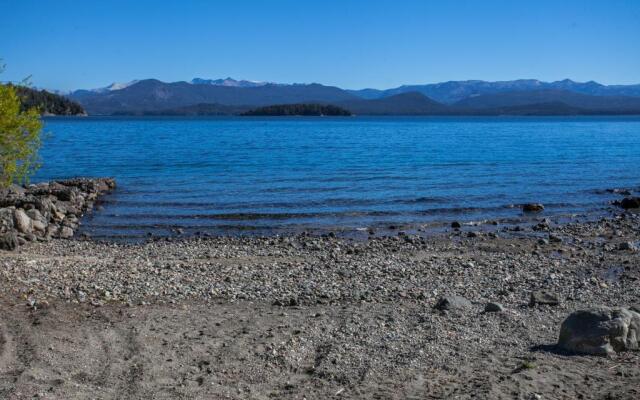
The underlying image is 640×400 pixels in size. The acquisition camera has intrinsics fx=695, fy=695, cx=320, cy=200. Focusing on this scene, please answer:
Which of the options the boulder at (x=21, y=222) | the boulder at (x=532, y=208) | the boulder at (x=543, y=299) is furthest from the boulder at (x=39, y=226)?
the boulder at (x=532, y=208)

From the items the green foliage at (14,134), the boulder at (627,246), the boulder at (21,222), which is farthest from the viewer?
the boulder at (21,222)

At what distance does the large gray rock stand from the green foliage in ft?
57.9

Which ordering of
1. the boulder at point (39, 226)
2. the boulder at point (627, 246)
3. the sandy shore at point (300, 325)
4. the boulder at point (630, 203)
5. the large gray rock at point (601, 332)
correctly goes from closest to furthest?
the sandy shore at point (300, 325), the large gray rock at point (601, 332), the boulder at point (627, 246), the boulder at point (39, 226), the boulder at point (630, 203)

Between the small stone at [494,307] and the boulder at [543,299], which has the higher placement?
the small stone at [494,307]

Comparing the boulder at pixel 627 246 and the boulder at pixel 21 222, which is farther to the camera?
the boulder at pixel 21 222

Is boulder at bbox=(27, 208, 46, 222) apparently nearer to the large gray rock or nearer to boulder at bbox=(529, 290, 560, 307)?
boulder at bbox=(529, 290, 560, 307)

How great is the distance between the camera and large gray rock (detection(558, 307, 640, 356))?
10.6 m

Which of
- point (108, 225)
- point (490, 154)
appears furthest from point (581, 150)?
point (108, 225)

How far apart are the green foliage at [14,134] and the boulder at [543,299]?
16300mm

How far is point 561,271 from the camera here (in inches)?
706

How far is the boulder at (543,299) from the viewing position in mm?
13930

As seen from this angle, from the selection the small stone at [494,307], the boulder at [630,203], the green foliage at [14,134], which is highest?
the green foliage at [14,134]

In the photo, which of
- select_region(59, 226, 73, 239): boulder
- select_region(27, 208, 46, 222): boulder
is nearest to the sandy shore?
select_region(59, 226, 73, 239): boulder

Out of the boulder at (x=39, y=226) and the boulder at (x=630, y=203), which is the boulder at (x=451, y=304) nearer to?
the boulder at (x=39, y=226)
